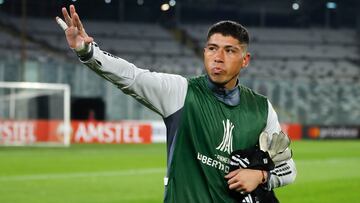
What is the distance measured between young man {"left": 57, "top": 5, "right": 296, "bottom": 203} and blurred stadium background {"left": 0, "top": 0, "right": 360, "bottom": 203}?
23.6 ft

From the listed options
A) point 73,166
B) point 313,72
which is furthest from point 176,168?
point 313,72

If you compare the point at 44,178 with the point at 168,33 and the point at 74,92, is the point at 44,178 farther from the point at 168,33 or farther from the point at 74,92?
the point at 168,33

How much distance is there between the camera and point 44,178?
14914mm

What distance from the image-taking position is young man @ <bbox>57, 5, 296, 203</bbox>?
164 inches

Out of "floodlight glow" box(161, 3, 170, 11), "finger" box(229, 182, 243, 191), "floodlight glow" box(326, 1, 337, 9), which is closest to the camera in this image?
"finger" box(229, 182, 243, 191)

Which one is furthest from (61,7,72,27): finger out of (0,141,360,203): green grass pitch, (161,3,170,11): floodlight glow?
(161,3,170,11): floodlight glow

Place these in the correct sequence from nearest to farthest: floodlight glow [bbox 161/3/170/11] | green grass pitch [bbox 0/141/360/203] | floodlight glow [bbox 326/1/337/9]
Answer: green grass pitch [bbox 0/141/360/203], floodlight glow [bbox 161/3/170/11], floodlight glow [bbox 326/1/337/9]

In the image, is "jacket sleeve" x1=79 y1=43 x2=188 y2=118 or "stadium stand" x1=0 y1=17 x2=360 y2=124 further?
"stadium stand" x1=0 y1=17 x2=360 y2=124

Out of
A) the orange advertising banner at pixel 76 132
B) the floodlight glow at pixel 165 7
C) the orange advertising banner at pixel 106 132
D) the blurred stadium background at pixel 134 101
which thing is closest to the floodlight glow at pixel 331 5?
the blurred stadium background at pixel 134 101

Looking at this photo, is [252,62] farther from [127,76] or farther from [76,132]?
[127,76]

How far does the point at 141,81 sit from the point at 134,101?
37026 millimetres

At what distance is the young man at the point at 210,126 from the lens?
13.6ft

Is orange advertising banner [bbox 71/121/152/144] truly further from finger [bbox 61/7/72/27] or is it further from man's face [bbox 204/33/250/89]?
finger [bbox 61/7/72/27]

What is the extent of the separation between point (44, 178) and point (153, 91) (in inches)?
443
